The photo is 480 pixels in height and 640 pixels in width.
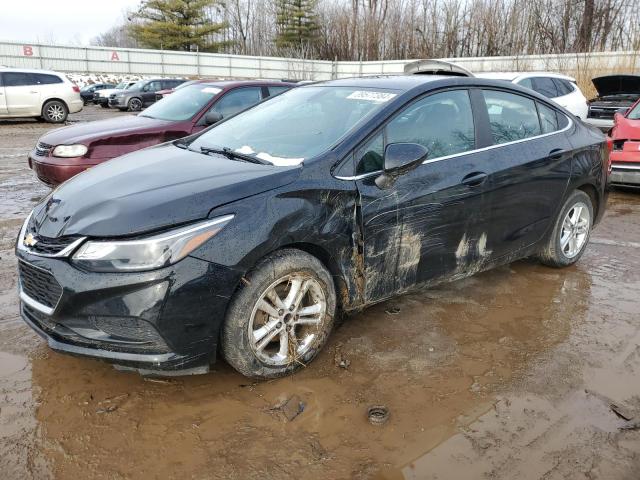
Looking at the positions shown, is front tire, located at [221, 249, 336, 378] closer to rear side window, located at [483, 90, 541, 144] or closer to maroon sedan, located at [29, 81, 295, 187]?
rear side window, located at [483, 90, 541, 144]

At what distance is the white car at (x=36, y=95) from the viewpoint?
620 inches

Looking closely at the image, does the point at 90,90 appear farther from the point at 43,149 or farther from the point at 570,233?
the point at 570,233

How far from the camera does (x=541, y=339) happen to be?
349 cm

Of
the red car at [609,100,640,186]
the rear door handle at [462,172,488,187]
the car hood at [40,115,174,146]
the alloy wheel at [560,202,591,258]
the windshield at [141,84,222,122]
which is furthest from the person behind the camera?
the red car at [609,100,640,186]

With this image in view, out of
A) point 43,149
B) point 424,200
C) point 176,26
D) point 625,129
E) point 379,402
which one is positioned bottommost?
point 379,402

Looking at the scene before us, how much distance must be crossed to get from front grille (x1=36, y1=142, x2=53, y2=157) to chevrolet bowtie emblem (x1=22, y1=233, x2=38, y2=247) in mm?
3856

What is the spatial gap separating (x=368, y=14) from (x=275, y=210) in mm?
41916

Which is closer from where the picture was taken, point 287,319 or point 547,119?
point 287,319

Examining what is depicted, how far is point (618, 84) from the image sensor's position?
37.3ft

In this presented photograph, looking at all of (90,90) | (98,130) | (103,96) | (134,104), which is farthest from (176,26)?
(98,130)

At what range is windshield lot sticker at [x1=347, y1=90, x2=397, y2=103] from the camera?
338 cm

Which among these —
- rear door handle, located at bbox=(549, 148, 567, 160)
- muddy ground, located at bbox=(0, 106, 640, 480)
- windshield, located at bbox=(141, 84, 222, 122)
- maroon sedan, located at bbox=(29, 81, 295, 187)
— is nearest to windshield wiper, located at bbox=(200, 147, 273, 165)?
muddy ground, located at bbox=(0, 106, 640, 480)

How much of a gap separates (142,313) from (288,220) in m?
0.84

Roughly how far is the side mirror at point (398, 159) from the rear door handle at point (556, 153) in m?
1.58
